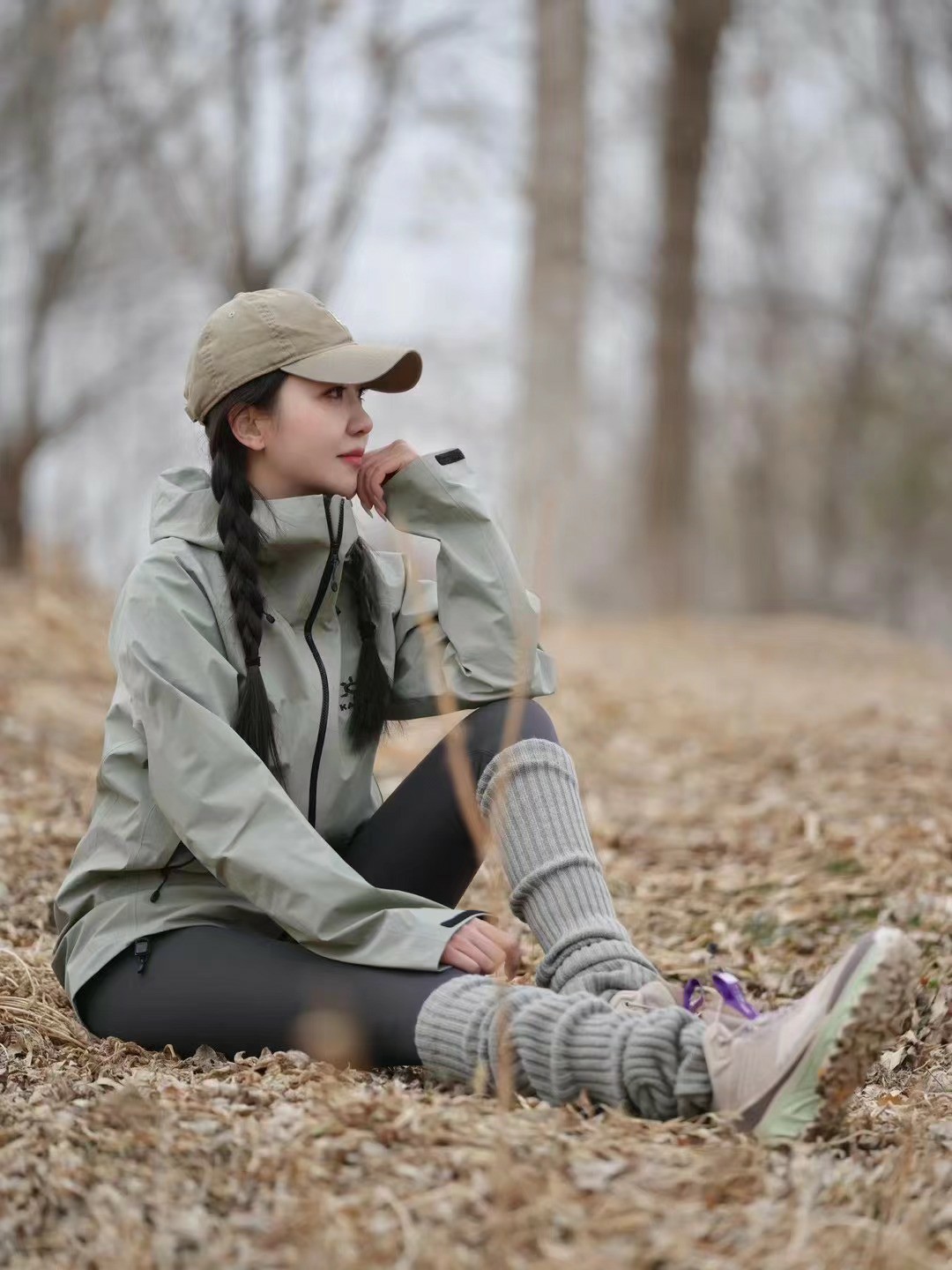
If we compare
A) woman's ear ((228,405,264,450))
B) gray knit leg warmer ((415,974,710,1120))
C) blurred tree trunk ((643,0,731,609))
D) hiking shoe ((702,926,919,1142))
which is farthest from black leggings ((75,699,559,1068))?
blurred tree trunk ((643,0,731,609))

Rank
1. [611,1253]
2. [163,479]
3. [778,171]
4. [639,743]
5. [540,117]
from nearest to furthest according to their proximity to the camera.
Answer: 1. [611,1253]
2. [163,479]
3. [639,743]
4. [540,117]
5. [778,171]

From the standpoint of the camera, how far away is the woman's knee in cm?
270

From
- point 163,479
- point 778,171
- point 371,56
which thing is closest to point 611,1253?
point 163,479

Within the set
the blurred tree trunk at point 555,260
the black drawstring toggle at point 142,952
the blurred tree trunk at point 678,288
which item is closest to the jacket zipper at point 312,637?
the black drawstring toggle at point 142,952

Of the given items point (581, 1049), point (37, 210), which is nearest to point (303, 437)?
point (581, 1049)

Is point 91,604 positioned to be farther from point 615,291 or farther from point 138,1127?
point 615,291

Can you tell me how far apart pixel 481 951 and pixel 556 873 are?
8.7 inches

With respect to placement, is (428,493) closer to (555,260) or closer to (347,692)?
(347,692)

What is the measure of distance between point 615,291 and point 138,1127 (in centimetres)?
1813

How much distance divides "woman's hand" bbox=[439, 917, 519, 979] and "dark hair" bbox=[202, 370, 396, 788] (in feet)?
1.56

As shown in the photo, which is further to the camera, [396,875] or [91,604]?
[91,604]

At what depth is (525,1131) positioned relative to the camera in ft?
6.81

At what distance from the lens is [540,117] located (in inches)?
363

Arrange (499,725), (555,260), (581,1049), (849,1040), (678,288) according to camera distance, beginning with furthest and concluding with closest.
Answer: (678,288), (555,260), (499,725), (581,1049), (849,1040)
